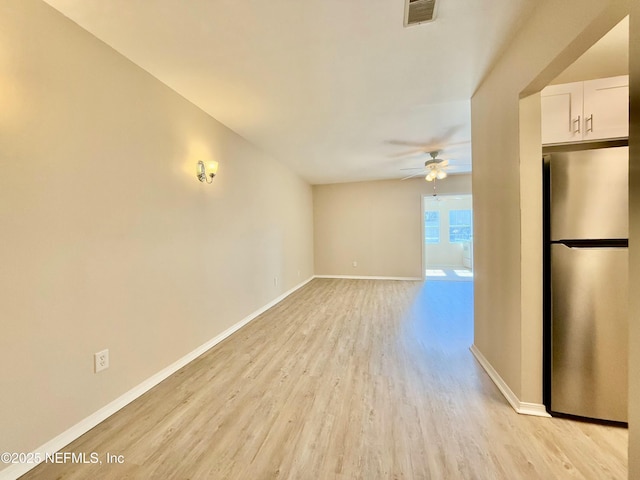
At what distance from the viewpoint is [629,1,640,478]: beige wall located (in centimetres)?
85

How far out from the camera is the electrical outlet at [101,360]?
1.66 m

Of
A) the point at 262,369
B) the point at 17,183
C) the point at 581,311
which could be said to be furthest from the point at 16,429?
the point at 581,311

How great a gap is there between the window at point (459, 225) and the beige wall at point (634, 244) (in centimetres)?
813

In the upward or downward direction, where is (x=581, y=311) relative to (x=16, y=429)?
upward

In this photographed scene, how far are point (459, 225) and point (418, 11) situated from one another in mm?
7976

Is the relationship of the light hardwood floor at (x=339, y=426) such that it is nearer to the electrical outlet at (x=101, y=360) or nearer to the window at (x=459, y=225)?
the electrical outlet at (x=101, y=360)

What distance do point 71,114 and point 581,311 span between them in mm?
3233

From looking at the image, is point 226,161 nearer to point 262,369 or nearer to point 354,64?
point 354,64

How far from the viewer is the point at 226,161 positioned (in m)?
3.09

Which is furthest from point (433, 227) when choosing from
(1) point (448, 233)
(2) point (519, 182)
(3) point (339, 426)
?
(3) point (339, 426)

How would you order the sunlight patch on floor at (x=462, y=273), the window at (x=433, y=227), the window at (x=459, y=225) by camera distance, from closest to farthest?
1. the sunlight patch on floor at (x=462, y=273)
2. the window at (x=459, y=225)
3. the window at (x=433, y=227)

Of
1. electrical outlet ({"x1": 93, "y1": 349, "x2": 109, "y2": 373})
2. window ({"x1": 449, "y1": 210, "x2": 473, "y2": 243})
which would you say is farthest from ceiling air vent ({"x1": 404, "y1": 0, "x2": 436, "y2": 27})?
window ({"x1": 449, "y1": 210, "x2": 473, "y2": 243})

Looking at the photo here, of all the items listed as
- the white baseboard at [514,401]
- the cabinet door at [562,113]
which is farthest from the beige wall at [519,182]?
the cabinet door at [562,113]

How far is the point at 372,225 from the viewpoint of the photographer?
6.45 meters
